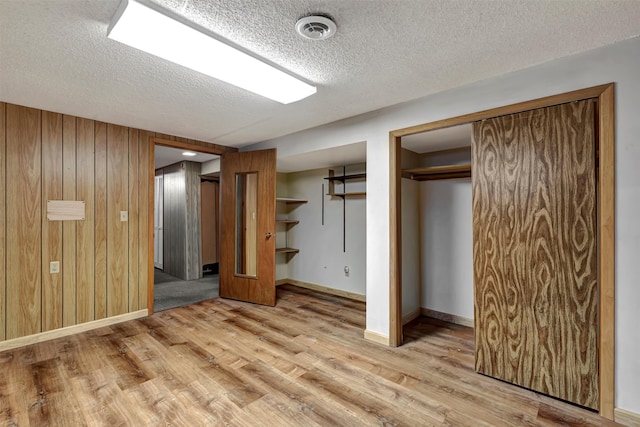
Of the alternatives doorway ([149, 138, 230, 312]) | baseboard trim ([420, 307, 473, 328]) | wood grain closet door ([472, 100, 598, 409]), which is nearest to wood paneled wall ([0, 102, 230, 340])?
doorway ([149, 138, 230, 312])

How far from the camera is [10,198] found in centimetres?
273

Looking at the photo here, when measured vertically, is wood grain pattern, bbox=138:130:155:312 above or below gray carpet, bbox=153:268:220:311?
above

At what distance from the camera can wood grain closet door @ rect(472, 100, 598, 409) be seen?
1.91 m

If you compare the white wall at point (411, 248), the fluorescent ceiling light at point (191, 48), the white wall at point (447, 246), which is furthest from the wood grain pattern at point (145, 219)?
the white wall at point (447, 246)

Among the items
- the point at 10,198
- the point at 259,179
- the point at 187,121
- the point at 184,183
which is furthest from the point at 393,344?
the point at 184,183

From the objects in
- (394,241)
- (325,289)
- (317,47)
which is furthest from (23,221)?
(325,289)

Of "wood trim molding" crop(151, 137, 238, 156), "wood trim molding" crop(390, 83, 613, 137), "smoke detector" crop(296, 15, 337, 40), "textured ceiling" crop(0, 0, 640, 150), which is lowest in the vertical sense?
"wood trim molding" crop(390, 83, 613, 137)

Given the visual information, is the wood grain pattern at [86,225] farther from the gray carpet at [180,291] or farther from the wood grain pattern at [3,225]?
the gray carpet at [180,291]

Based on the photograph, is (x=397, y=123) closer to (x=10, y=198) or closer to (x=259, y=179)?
(x=259, y=179)

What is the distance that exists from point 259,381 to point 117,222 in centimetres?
250

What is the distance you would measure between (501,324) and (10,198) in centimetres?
434

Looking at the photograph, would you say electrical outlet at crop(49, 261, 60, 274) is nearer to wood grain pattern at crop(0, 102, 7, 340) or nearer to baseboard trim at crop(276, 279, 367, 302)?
wood grain pattern at crop(0, 102, 7, 340)

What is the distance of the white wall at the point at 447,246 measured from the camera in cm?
341

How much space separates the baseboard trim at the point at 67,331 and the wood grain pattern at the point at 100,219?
3.3 inches
